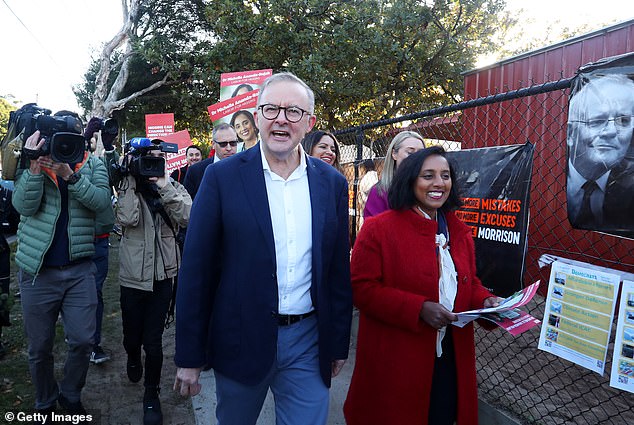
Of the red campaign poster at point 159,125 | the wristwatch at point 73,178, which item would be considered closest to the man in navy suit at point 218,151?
the wristwatch at point 73,178

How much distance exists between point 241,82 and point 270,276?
16.6 feet

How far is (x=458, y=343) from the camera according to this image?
2.23m

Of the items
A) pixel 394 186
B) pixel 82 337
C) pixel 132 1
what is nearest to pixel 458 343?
pixel 394 186

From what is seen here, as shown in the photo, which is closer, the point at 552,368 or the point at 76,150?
the point at 76,150

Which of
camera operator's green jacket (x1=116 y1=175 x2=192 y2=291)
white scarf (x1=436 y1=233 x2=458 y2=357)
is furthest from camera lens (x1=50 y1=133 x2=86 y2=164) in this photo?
white scarf (x1=436 y1=233 x2=458 y2=357)

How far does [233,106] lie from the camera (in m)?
6.17

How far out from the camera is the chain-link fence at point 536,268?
10.3 feet

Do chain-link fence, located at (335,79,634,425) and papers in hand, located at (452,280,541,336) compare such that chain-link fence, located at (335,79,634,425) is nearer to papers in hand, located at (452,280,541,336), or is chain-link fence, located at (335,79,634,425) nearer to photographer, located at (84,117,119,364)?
papers in hand, located at (452,280,541,336)

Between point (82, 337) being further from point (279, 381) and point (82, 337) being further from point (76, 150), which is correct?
point (279, 381)

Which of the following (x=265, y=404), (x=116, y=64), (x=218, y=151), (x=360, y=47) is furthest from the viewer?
(x=116, y=64)

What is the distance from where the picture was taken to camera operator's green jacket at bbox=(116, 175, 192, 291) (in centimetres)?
323

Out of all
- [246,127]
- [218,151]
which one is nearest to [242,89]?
[246,127]

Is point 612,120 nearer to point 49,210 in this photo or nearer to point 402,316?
point 402,316

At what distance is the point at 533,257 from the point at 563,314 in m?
3.71
